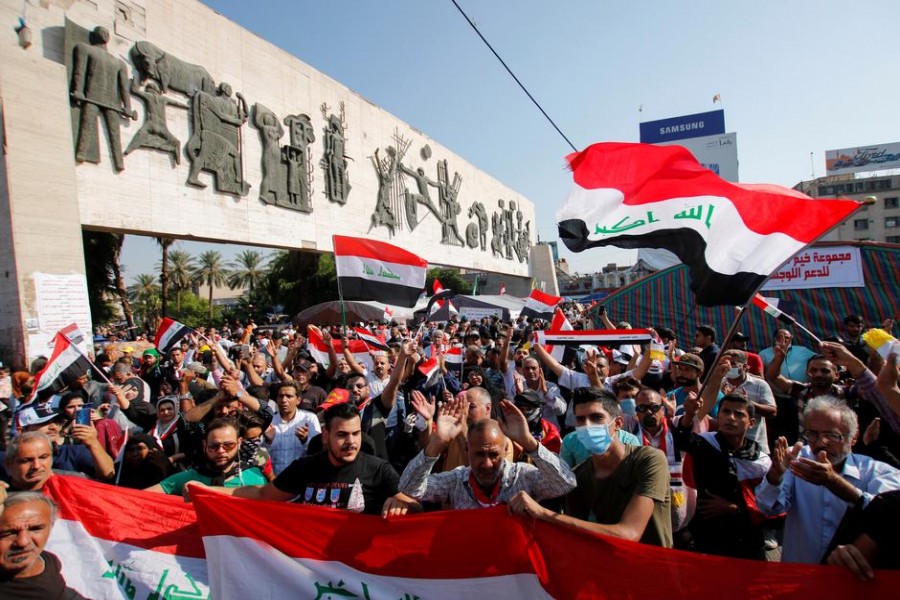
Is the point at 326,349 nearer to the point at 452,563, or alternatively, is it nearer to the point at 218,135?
the point at 452,563

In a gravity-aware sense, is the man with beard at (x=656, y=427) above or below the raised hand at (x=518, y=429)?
below

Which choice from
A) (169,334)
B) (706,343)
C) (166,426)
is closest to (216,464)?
(166,426)

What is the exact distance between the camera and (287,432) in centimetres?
455

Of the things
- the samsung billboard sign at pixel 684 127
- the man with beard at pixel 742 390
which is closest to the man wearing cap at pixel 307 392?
the man with beard at pixel 742 390

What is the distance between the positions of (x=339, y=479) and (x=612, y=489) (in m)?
1.42

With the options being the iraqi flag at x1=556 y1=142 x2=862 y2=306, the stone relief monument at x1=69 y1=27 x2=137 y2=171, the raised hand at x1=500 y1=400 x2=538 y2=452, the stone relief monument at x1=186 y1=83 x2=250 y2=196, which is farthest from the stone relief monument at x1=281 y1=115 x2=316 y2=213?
the raised hand at x1=500 y1=400 x2=538 y2=452

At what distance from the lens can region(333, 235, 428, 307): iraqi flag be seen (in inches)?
258

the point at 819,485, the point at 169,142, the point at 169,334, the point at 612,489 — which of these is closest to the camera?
the point at 819,485

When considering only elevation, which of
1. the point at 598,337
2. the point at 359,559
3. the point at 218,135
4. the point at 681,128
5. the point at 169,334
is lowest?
the point at 359,559

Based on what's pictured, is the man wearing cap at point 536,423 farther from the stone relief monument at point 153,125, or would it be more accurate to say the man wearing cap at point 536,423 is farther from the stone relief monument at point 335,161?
the stone relief monument at point 335,161

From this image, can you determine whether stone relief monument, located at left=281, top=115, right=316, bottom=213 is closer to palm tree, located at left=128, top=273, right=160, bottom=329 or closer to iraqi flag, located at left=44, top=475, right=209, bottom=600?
iraqi flag, located at left=44, top=475, right=209, bottom=600

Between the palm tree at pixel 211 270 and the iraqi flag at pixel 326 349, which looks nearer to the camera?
the iraqi flag at pixel 326 349

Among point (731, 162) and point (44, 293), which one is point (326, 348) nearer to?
point (44, 293)

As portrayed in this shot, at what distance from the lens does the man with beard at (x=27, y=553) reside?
2.44m
